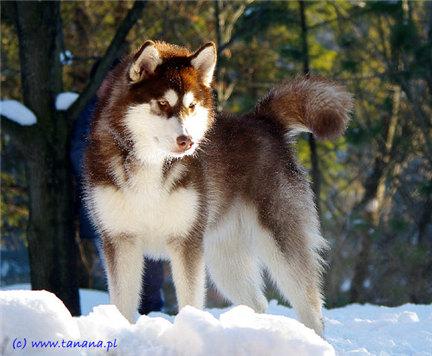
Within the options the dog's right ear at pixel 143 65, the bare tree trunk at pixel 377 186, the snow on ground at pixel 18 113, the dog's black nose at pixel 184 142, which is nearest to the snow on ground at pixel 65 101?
the snow on ground at pixel 18 113

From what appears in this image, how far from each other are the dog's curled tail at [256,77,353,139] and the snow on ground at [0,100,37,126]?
9.86 ft

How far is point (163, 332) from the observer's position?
3133mm

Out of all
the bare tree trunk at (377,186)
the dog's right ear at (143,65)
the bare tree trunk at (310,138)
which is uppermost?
the dog's right ear at (143,65)

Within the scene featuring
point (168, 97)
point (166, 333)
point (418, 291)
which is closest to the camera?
point (166, 333)

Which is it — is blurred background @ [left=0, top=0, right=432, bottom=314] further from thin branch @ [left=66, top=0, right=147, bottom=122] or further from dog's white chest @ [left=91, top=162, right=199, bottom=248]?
dog's white chest @ [left=91, top=162, right=199, bottom=248]

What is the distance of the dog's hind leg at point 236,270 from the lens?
526 cm

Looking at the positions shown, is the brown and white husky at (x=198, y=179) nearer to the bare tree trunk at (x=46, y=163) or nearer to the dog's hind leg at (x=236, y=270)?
the dog's hind leg at (x=236, y=270)

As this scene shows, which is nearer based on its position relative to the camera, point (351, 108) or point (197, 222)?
point (197, 222)

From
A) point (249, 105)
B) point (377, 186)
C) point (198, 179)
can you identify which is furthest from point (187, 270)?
point (377, 186)

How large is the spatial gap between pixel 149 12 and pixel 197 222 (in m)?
10.1

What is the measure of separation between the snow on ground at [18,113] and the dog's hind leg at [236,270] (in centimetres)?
294

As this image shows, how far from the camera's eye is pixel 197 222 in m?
4.38

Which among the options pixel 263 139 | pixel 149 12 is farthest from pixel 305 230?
pixel 149 12

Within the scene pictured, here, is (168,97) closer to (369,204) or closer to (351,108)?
(351,108)
